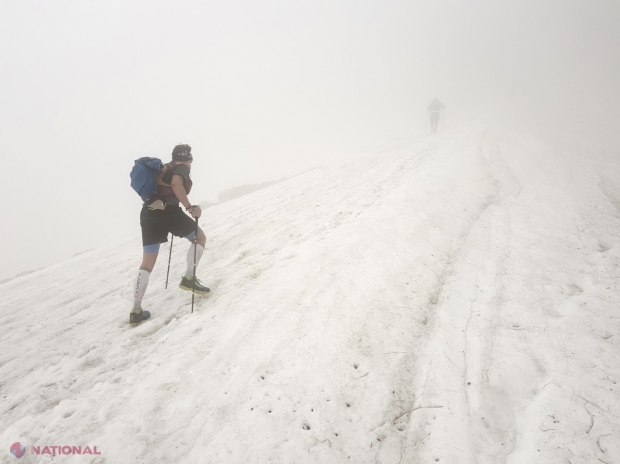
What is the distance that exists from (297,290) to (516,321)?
355cm

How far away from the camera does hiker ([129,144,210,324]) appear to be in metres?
5.29

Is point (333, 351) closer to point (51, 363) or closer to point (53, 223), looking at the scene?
point (51, 363)

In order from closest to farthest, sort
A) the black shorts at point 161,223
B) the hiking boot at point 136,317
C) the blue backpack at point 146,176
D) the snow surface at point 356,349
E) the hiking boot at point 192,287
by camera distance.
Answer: the snow surface at point 356,349, the blue backpack at point 146,176, the hiking boot at point 136,317, the black shorts at point 161,223, the hiking boot at point 192,287

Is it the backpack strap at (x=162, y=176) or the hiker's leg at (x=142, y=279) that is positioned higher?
the backpack strap at (x=162, y=176)

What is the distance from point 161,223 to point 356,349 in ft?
14.1

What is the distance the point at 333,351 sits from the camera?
12.9 ft

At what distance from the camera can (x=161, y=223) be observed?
5535 mm

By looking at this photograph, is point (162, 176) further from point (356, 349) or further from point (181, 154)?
point (356, 349)

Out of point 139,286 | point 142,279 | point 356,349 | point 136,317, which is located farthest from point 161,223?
point 356,349

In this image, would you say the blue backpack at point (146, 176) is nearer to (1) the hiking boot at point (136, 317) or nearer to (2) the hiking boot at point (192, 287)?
(2) the hiking boot at point (192, 287)

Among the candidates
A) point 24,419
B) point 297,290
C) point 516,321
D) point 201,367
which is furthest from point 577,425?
point 24,419

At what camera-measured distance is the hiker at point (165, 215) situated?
5.29m

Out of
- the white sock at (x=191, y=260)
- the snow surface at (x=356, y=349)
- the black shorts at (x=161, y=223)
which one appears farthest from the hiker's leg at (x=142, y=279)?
the white sock at (x=191, y=260)

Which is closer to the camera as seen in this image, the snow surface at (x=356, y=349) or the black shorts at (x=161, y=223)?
the snow surface at (x=356, y=349)
